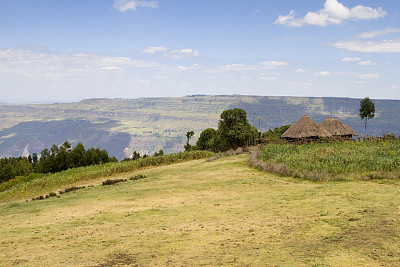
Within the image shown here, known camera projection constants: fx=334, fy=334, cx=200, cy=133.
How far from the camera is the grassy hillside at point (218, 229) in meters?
9.11

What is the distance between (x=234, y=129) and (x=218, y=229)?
4894cm

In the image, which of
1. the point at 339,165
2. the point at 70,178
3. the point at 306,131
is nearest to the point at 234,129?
the point at 306,131

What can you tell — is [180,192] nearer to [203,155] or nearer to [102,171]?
[102,171]

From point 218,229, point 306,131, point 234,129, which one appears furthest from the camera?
point 306,131

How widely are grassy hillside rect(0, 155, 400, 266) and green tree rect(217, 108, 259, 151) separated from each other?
3899cm

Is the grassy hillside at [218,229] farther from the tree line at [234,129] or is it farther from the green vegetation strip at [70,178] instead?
the tree line at [234,129]

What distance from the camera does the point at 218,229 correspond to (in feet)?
40.2

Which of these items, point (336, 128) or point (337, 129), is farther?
point (336, 128)

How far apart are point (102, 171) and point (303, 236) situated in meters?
33.6

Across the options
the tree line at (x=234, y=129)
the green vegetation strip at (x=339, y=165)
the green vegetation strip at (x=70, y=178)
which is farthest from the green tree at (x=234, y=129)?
the green vegetation strip at (x=339, y=165)

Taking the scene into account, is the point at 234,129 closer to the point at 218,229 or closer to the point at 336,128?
the point at 336,128

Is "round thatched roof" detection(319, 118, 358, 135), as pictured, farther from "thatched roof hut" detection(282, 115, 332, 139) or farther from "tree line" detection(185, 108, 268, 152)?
"tree line" detection(185, 108, 268, 152)

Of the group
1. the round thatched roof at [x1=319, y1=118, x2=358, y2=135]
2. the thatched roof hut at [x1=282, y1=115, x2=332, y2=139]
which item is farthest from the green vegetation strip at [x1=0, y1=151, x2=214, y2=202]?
the round thatched roof at [x1=319, y1=118, x2=358, y2=135]

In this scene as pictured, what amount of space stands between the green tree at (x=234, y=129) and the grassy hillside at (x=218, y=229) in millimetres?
38991
